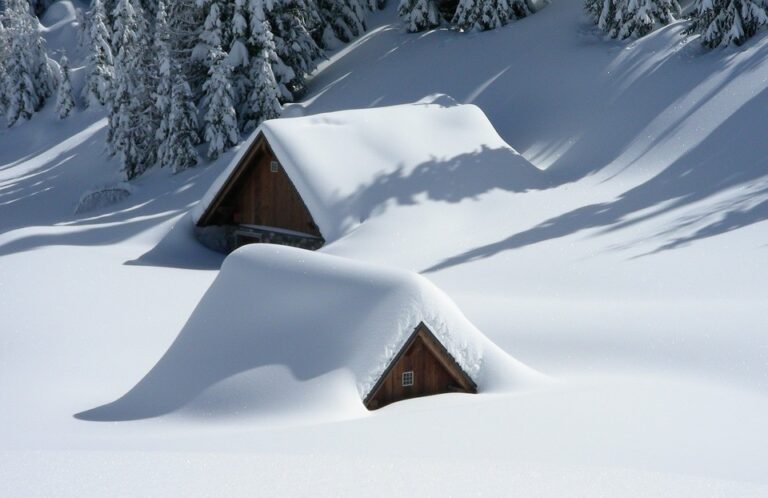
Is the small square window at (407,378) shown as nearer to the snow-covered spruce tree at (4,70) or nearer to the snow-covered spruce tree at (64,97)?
the snow-covered spruce tree at (64,97)

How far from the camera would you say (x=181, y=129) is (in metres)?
33.6

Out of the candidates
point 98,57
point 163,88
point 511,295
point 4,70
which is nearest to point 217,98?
point 163,88

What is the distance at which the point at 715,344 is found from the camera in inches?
513

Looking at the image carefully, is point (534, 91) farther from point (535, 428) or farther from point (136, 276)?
point (535, 428)

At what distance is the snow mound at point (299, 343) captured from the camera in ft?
35.3

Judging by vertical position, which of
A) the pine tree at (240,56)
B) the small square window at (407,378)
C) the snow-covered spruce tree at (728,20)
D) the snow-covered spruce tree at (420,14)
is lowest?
the snow-covered spruce tree at (728,20)

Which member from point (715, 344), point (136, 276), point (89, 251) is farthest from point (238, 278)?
point (89, 251)

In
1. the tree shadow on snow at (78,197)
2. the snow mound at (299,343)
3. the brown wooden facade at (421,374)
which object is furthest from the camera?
the tree shadow on snow at (78,197)

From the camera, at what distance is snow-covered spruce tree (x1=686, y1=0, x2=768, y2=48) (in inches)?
1085

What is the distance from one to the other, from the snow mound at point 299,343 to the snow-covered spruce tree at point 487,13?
25.7 meters

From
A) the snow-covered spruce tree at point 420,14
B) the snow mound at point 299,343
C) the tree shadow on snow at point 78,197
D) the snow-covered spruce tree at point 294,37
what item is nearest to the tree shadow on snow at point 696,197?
the snow mound at point 299,343

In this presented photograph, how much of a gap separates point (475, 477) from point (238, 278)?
615cm

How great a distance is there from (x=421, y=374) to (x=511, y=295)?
20.3 feet

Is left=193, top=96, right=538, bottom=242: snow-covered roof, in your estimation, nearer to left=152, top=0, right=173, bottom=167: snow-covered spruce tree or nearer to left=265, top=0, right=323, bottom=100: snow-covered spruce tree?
left=265, top=0, right=323, bottom=100: snow-covered spruce tree
